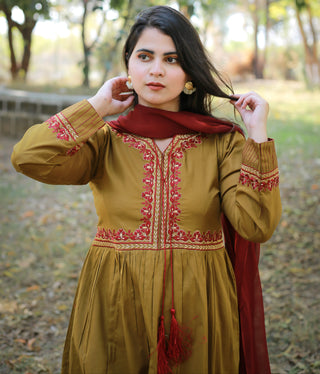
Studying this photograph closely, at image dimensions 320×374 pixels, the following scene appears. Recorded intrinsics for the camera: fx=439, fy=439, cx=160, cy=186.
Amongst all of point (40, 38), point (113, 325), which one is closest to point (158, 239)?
point (113, 325)

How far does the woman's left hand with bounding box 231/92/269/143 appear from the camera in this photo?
1.70 metres

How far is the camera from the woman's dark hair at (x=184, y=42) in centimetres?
174

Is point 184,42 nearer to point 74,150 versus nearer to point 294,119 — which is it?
point 74,150

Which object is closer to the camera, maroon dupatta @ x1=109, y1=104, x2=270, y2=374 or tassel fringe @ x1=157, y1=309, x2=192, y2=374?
tassel fringe @ x1=157, y1=309, x2=192, y2=374

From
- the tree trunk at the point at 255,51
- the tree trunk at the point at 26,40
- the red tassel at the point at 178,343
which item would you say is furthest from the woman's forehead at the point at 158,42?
the tree trunk at the point at 255,51

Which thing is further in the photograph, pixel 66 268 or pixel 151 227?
pixel 66 268

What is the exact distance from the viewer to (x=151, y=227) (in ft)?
5.75

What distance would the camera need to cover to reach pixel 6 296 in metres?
3.72

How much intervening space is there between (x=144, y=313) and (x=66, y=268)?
2.61m

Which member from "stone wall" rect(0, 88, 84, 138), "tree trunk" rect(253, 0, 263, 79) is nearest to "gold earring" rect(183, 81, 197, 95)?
"stone wall" rect(0, 88, 84, 138)

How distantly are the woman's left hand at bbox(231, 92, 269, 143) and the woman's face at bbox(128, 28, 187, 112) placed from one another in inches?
10.4

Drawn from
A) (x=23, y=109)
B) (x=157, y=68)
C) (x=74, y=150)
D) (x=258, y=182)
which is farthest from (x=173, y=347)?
(x=23, y=109)

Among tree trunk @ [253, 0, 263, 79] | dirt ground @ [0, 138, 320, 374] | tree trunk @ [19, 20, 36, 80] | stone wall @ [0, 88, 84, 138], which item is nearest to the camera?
dirt ground @ [0, 138, 320, 374]

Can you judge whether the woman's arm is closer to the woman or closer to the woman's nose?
the woman
